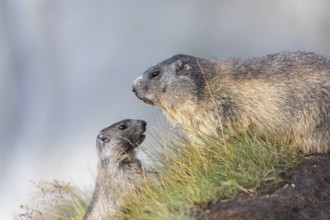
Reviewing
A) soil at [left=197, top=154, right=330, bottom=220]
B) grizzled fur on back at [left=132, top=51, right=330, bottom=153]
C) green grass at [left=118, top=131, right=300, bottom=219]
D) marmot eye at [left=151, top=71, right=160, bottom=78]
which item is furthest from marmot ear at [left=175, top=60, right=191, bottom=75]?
soil at [left=197, top=154, right=330, bottom=220]

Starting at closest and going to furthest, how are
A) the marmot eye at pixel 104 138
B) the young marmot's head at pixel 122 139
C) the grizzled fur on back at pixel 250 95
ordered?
the grizzled fur on back at pixel 250 95 → the young marmot's head at pixel 122 139 → the marmot eye at pixel 104 138

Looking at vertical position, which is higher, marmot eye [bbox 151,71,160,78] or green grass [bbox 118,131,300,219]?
marmot eye [bbox 151,71,160,78]

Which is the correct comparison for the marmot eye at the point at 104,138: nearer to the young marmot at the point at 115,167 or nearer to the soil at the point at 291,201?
the young marmot at the point at 115,167

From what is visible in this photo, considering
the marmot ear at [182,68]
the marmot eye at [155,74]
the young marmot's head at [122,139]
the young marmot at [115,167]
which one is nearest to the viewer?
the young marmot at [115,167]

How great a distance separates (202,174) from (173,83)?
5.33 feet

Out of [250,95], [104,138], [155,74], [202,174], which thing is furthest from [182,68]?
[202,174]

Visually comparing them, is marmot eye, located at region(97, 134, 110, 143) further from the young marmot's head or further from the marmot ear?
the marmot ear

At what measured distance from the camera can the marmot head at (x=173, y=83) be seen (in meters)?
10.3

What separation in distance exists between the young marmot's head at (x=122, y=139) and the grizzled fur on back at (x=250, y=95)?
0.55 metres

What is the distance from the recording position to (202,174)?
30.5 ft

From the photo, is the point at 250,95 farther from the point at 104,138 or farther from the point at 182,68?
the point at 104,138

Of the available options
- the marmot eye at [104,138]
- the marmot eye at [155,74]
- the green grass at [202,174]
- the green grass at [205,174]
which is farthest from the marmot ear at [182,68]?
the marmot eye at [104,138]

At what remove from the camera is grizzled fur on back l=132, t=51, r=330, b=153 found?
32.8 feet

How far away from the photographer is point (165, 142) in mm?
10273
